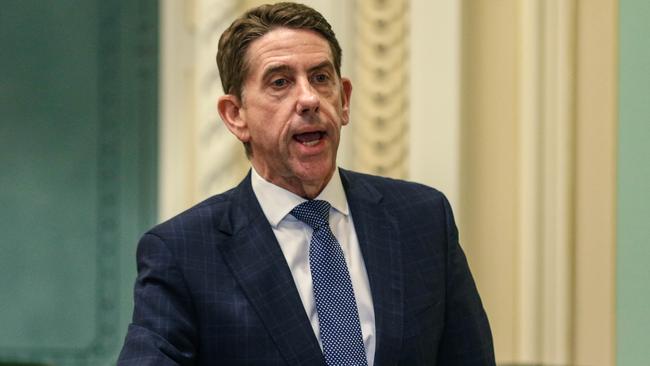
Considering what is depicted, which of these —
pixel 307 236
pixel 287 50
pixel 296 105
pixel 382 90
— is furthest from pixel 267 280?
pixel 382 90

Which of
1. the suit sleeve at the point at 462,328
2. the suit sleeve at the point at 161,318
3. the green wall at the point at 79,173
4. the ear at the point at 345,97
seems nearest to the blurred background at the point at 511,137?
the green wall at the point at 79,173

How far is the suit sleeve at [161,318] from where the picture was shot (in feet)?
7.46

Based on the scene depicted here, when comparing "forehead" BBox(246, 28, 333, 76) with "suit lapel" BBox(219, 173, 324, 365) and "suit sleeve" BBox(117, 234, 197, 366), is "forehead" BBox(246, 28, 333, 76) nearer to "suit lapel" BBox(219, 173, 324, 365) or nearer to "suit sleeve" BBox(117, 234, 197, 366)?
"suit lapel" BBox(219, 173, 324, 365)

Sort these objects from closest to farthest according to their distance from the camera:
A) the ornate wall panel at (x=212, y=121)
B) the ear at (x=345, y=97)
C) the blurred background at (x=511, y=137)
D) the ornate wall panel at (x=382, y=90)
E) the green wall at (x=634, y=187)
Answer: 1. the ear at (x=345, y=97)
2. the green wall at (x=634, y=187)
3. the blurred background at (x=511, y=137)
4. the ornate wall panel at (x=382, y=90)
5. the ornate wall panel at (x=212, y=121)

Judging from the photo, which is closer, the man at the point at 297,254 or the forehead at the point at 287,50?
the man at the point at 297,254

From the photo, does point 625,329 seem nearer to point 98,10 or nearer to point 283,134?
point 283,134

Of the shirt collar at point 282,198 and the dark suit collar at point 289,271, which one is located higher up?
the shirt collar at point 282,198

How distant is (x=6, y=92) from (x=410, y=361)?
286 centimetres

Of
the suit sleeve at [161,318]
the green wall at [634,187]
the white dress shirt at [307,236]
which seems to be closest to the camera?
the suit sleeve at [161,318]

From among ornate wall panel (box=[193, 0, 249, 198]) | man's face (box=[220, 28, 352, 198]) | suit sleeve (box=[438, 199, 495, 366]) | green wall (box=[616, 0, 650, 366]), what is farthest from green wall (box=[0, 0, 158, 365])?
suit sleeve (box=[438, 199, 495, 366])

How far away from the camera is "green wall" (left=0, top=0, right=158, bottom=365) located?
4766mm

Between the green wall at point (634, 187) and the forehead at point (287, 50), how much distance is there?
1.13m

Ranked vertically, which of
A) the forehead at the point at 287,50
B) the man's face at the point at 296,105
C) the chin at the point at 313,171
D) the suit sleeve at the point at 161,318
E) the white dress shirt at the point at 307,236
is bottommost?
the suit sleeve at the point at 161,318

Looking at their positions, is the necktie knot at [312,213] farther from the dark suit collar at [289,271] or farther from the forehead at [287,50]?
the forehead at [287,50]
